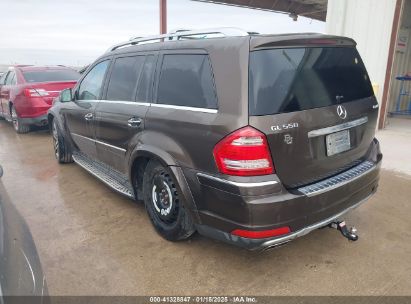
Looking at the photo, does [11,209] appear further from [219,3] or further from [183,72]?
[219,3]

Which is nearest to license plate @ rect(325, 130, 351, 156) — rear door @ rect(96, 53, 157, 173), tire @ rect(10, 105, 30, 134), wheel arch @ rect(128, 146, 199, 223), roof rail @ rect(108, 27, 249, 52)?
roof rail @ rect(108, 27, 249, 52)

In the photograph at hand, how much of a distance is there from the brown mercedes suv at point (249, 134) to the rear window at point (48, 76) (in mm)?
5537

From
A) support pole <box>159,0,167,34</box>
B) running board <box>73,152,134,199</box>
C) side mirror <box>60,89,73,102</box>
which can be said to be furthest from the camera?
support pole <box>159,0,167,34</box>

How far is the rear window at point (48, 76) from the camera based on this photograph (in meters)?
8.21

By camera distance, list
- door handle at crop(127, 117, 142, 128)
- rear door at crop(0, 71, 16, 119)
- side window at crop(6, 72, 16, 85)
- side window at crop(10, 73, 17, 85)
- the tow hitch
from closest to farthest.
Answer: the tow hitch, door handle at crop(127, 117, 142, 128), side window at crop(10, 73, 17, 85), rear door at crop(0, 71, 16, 119), side window at crop(6, 72, 16, 85)

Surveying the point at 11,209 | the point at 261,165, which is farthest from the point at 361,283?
the point at 11,209

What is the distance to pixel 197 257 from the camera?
3.10m

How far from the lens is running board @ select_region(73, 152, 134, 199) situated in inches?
149

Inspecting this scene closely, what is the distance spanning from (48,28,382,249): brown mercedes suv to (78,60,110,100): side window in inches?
35.4

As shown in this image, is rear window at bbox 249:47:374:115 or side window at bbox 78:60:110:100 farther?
side window at bbox 78:60:110:100

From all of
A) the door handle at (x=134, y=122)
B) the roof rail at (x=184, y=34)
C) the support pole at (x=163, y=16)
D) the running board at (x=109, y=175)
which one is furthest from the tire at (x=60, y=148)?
the support pole at (x=163, y=16)

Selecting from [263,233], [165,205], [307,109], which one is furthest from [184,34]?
[263,233]

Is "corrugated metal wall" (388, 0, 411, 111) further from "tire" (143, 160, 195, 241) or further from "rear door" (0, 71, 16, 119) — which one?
"rear door" (0, 71, 16, 119)

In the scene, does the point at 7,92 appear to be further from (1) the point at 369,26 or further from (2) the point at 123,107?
(1) the point at 369,26
